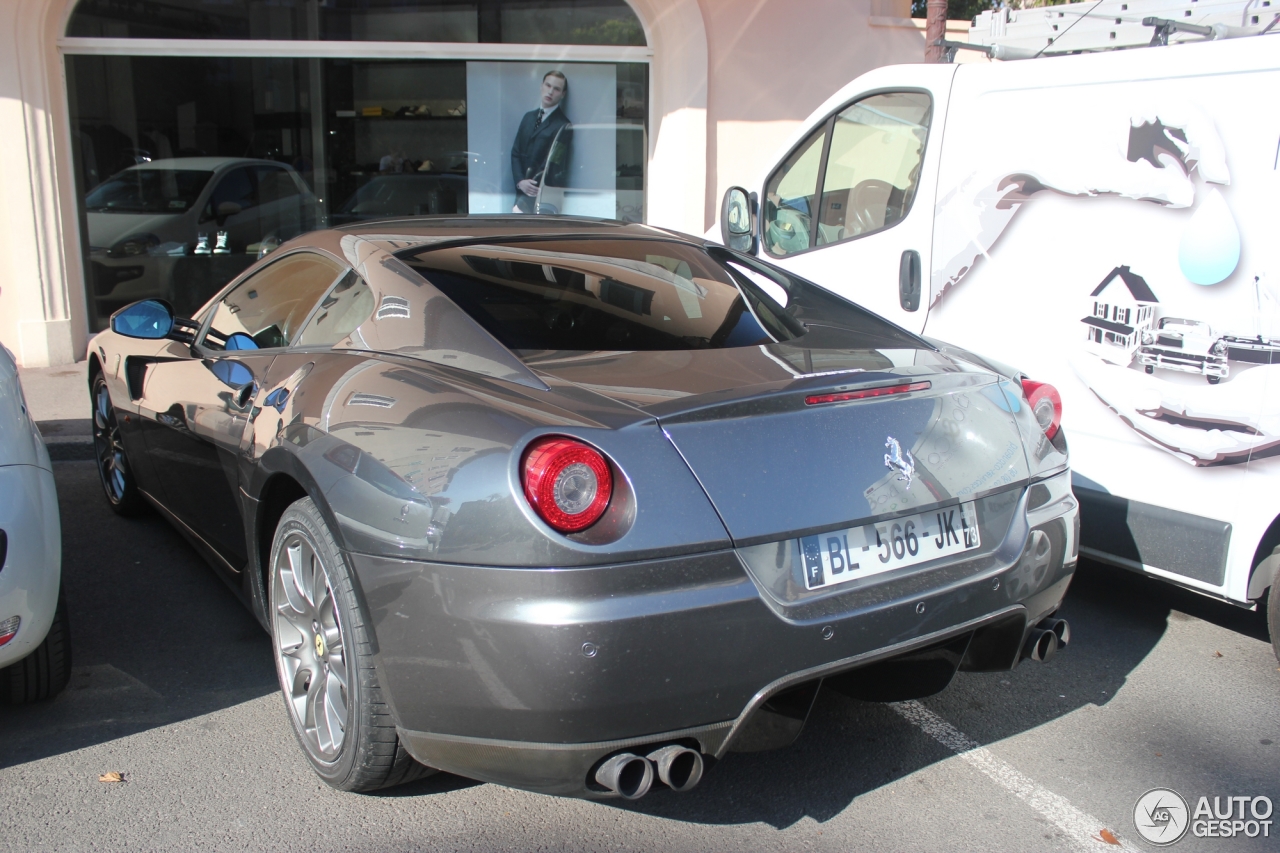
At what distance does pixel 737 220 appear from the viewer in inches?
220

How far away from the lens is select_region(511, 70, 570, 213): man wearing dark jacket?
9742 mm

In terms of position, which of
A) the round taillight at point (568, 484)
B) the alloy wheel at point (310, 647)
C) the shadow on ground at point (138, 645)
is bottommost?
the shadow on ground at point (138, 645)

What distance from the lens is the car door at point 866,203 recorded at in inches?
179

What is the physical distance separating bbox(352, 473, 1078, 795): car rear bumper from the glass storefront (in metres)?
7.28

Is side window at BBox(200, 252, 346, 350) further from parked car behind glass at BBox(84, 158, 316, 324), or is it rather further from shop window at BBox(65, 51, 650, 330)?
parked car behind glass at BBox(84, 158, 316, 324)

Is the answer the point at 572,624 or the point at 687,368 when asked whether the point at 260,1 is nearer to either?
the point at 687,368

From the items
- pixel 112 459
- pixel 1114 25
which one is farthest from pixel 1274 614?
pixel 112 459

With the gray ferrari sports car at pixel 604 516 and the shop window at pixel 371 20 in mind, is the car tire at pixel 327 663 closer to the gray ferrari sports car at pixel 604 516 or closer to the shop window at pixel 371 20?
the gray ferrari sports car at pixel 604 516

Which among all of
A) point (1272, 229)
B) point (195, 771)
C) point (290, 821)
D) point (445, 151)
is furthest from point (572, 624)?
point (445, 151)

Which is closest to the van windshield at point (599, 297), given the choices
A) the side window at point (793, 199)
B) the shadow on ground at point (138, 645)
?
the shadow on ground at point (138, 645)

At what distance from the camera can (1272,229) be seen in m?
3.16

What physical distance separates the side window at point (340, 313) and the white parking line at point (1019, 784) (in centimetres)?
197

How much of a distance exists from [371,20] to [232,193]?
198 cm

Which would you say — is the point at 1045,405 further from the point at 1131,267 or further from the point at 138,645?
the point at 138,645
